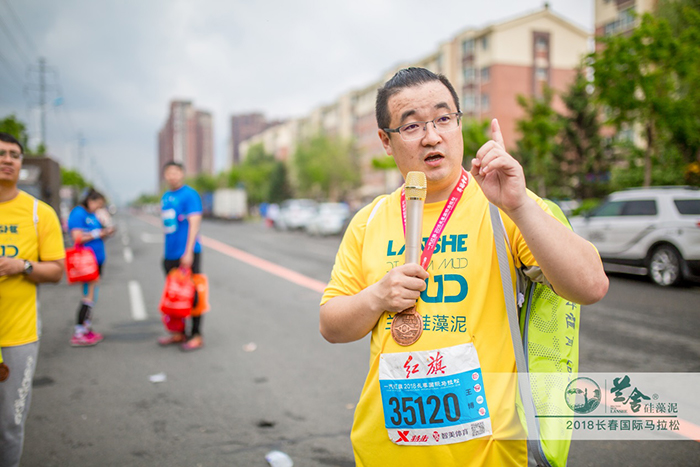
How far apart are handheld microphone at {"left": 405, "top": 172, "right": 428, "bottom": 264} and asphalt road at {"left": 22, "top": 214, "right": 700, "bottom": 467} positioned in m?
2.35

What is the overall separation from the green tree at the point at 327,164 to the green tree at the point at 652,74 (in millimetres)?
43488

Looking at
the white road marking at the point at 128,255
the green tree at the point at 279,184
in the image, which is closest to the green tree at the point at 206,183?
the green tree at the point at 279,184

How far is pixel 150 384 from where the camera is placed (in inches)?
193

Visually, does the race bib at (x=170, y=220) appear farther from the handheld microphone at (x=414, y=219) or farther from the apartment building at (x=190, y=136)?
the apartment building at (x=190, y=136)

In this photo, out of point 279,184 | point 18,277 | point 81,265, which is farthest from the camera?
point 279,184

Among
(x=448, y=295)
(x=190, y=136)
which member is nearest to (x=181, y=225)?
(x=448, y=295)

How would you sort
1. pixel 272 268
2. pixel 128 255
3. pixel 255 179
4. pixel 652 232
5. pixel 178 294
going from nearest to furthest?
1. pixel 178 294
2. pixel 652 232
3. pixel 272 268
4. pixel 128 255
5. pixel 255 179

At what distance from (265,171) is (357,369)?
74298 mm

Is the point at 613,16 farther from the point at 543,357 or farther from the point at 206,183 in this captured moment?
the point at 206,183

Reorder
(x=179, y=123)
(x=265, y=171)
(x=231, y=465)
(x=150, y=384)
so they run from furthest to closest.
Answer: (x=179, y=123), (x=265, y=171), (x=150, y=384), (x=231, y=465)

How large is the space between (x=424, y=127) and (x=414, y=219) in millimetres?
337

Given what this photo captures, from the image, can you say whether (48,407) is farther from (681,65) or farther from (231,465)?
(681,65)

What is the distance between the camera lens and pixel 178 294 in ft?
18.7

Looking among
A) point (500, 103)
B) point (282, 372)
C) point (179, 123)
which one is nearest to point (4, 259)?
point (282, 372)
